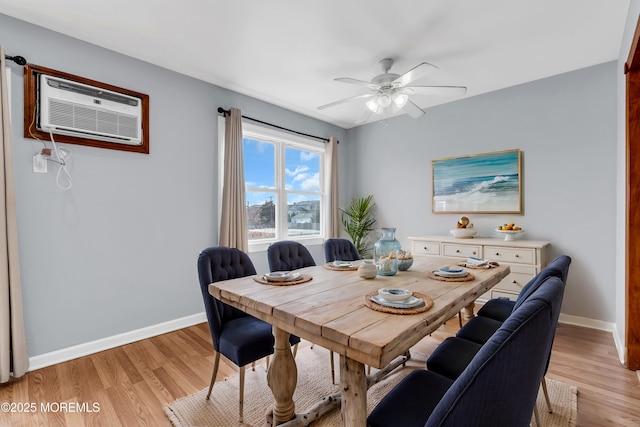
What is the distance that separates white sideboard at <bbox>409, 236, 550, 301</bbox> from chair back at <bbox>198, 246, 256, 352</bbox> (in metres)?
2.47

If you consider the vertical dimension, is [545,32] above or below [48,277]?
above

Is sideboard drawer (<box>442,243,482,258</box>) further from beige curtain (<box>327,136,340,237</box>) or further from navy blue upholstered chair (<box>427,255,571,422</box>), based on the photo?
beige curtain (<box>327,136,340,237</box>)

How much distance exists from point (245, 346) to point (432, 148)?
11.7 ft

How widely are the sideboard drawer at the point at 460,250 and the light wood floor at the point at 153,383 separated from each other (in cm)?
105

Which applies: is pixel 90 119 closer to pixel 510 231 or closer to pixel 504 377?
pixel 504 377

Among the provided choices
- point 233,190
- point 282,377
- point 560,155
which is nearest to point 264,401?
point 282,377

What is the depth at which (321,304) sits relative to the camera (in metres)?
1.38

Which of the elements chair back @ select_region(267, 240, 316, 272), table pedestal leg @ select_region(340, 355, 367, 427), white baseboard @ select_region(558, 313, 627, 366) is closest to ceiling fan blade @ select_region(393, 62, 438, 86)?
chair back @ select_region(267, 240, 316, 272)

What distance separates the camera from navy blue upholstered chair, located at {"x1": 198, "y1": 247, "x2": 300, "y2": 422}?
5.48 feet

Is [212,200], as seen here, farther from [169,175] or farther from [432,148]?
[432,148]

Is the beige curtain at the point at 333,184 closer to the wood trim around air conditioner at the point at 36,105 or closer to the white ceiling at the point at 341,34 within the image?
the white ceiling at the point at 341,34

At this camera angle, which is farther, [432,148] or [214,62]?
[432,148]

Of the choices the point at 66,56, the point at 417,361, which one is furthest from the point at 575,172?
the point at 66,56

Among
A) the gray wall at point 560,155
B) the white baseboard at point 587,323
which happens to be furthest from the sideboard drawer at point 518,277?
the white baseboard at point 587,323
